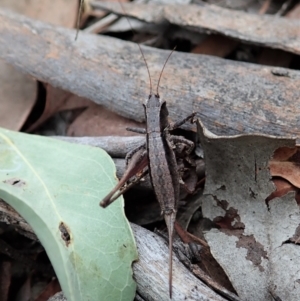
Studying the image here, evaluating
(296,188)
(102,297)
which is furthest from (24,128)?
(296,188)

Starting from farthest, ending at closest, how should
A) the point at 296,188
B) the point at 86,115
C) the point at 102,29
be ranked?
the point at 102,29
the point at 86,115
the point at 296,188

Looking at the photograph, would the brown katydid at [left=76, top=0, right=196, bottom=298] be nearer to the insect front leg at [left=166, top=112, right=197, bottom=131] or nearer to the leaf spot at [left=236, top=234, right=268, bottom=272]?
the insect front leg at [left=166, top=112, right=197, bottom=131]

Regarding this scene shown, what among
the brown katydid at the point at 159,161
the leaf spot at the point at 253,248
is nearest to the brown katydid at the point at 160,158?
the brown katydid at the point at 159,161

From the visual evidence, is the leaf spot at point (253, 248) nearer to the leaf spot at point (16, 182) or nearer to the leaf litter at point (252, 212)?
the leaf litter at point (252, 212)

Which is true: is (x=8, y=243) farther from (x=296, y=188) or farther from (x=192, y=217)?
(x=296, y=188)

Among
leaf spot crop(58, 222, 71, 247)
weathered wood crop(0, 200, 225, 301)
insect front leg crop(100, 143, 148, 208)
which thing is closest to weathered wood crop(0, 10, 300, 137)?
insect front leg crop(100, 143, 148, 208)

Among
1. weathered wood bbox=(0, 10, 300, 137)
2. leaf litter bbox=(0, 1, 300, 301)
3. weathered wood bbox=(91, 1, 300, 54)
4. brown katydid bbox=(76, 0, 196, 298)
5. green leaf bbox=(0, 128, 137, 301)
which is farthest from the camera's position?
weathered wood bbox=(91, 1, 300, 54)
